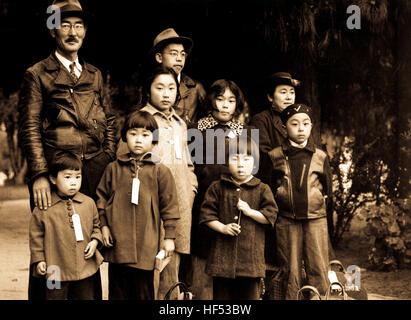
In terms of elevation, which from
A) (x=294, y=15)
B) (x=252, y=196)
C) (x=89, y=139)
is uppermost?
(x=294, y=15)

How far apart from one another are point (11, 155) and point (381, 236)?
1665 centimetres

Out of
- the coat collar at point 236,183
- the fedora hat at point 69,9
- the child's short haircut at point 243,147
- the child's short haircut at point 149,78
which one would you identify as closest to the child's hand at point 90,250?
Answer: the coat collar at point 236,183

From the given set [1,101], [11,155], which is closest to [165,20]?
[1,101]

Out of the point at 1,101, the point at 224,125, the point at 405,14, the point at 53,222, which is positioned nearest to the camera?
the point at 53,222

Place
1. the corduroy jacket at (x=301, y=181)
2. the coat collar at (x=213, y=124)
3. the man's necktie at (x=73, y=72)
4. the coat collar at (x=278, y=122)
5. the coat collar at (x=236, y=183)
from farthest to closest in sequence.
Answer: the coat collar at (x=278, y=122), the coat collar at (x=213, y=124), the corduroy jacket at (x=301, y=181), the man's necktie at (x=73, y=72), the coat collar at (x=236, y=183)

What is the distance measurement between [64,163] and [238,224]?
4.15ft

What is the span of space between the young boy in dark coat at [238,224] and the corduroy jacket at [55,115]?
985 mm

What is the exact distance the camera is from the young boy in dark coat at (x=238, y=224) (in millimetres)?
4453

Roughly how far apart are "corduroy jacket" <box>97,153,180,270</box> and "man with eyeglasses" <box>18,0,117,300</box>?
0.24 metres

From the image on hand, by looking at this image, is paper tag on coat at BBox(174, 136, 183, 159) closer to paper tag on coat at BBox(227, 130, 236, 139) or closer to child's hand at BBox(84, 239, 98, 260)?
paper tag on coat at BBox(227, 130, 236, 139)

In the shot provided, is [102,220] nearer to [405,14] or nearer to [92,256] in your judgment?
[92,256]

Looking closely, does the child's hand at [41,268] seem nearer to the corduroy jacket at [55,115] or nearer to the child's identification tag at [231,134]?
the corduroy jacket at [55,115]

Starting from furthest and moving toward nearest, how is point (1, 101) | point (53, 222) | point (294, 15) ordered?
point (1, 101) < point (294, 15) < point (53, 222)

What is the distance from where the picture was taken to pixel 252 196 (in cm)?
453
